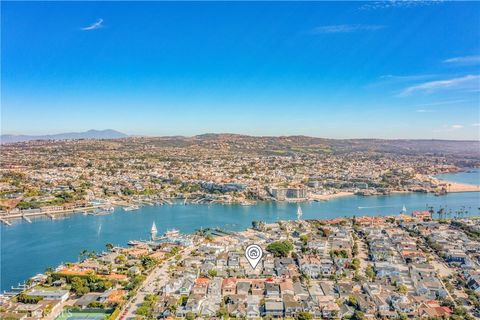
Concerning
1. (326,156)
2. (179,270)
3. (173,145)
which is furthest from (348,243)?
(173,145)

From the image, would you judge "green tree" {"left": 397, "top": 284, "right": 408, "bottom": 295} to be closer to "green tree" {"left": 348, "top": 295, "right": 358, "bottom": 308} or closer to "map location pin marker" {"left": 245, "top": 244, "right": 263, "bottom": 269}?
"green tree" {"left": 348, "top": 295, "right": 358, "bottom": 308}

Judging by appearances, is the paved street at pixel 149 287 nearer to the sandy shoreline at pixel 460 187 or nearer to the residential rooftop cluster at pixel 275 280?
the residential rooftop cluster at pixel 275 280

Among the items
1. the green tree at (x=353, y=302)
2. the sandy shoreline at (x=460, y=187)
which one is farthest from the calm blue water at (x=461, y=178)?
the green tree at (x=353, y=302)

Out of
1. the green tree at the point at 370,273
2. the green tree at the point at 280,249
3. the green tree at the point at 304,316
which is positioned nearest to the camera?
the green tree at the point at 304,316

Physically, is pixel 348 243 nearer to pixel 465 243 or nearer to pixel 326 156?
pixel 465 243

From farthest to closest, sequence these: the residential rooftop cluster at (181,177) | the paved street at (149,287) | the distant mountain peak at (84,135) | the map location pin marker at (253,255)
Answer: the distant mountain peak at (84,135), the residential rooftop cluster at (181,177), the map location pin marker at (253,255), the paved street at (149,287)

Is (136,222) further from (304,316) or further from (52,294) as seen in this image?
(304,316)

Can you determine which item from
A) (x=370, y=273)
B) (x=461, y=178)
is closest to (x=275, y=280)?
(x=370, y=273)
